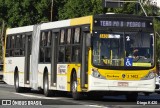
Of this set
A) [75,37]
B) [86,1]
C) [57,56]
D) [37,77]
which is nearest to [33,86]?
[37,77]

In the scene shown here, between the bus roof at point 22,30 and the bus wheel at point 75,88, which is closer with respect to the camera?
the bus wheel at point 75,88

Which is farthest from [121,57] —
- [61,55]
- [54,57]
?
[54,57]

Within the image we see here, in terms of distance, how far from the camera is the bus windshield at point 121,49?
24328 mm

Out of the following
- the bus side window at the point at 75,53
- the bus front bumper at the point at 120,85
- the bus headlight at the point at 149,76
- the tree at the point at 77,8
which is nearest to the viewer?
the bus front bumper at the point at 120,85

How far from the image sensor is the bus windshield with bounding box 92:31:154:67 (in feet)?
79.8

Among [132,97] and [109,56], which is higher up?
[109,56]

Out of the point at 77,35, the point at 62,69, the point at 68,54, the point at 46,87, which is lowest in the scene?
the point at 46,87

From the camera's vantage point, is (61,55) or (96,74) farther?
(61,55)

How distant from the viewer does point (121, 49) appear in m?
24.4

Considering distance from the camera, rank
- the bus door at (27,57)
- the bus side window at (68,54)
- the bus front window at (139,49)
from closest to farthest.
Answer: the bus front window at (139,49) < the bus side window at (68,54) < the bus door at (27,57)

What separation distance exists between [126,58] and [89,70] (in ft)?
4.38

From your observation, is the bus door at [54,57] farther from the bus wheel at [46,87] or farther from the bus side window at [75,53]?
the bus side window at [75,53]

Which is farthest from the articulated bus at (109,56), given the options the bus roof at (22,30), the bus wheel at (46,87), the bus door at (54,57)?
the bus roof at (22,30)

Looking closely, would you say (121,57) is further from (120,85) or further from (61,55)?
(61,55)
